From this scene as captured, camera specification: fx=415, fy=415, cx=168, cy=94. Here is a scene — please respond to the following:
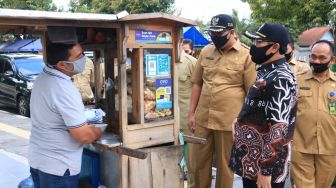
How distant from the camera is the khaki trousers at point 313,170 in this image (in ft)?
12.3

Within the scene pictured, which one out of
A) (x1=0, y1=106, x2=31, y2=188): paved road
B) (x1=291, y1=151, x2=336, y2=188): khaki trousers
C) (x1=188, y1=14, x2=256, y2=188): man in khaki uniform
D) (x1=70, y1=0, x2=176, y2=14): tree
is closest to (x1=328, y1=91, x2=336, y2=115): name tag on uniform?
(x1=291, y1=151, x2=336, y2=188): khaki trousers

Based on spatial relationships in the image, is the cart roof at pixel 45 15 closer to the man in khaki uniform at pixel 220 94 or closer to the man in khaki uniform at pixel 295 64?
the man in khaki uniform at pixel 220 94

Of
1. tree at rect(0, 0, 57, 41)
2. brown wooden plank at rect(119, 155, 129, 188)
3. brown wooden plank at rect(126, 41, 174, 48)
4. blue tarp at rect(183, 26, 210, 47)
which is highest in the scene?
tree at rect(0, 0, 57, 41)

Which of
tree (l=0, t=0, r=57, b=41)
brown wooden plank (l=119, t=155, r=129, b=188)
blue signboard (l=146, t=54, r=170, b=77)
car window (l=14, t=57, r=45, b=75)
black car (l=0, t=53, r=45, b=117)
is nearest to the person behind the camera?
brown wooden plank (l=119, t=155, r=129, b=188)

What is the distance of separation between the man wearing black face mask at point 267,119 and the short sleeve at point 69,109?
42.1 inches

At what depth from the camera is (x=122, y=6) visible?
76.2ft

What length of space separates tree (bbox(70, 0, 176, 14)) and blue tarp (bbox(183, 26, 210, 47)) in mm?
10891

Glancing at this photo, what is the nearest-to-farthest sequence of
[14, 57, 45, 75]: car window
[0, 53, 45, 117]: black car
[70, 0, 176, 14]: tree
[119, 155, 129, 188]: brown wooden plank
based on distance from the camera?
[119, 155, 129, 188]: brown wooden plank, [0, 53, 45, 117]: black car, [14, 57, 45, 75]: car window, [70, 0, 176, 14]: tree

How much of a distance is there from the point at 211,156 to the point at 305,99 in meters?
1.03

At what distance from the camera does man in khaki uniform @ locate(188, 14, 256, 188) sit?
377cm

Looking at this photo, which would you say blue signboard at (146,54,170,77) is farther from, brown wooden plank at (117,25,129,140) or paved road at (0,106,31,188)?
paved road at (0,106,31,188)

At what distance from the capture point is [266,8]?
1265 cm

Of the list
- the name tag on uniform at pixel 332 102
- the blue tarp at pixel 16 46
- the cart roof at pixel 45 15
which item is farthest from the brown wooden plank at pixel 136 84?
the blue tarp at pixel 16 46

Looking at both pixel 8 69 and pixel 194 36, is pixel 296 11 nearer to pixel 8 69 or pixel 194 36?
pixel 194 36
